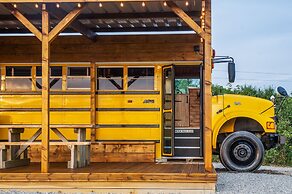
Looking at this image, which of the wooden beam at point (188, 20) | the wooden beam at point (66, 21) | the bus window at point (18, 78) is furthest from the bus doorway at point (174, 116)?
the wooden beam at point (66, 21)

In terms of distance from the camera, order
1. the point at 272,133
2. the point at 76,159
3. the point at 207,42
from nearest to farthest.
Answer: the point at 207,42 < the point at 76,159 < the point at 272,133

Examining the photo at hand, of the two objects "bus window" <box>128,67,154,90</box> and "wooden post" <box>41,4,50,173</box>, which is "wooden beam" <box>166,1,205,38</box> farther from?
"bus window" <box>128,67,154,90</box>

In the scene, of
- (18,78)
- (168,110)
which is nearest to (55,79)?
(18,78)

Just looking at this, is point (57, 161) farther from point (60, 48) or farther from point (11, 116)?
point (60, 48)

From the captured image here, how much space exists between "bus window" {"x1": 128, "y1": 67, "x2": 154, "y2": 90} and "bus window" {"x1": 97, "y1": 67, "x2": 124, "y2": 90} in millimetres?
Result: 206

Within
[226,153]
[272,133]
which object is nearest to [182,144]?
[226,153]

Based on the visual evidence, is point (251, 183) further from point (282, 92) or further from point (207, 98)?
point (282, 92)

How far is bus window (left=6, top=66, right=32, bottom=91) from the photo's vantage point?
42.1ft

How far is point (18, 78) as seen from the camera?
42.1ft

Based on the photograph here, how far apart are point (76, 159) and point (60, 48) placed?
282 centimetres

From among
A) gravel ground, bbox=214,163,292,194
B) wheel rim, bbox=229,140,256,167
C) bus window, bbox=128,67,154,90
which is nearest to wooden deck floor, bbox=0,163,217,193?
gravel ground, bbox=214,163,292,194

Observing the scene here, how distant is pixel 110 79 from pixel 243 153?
3.19 meters

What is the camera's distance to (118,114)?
12656mm

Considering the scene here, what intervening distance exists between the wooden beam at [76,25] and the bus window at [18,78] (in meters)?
1.48
